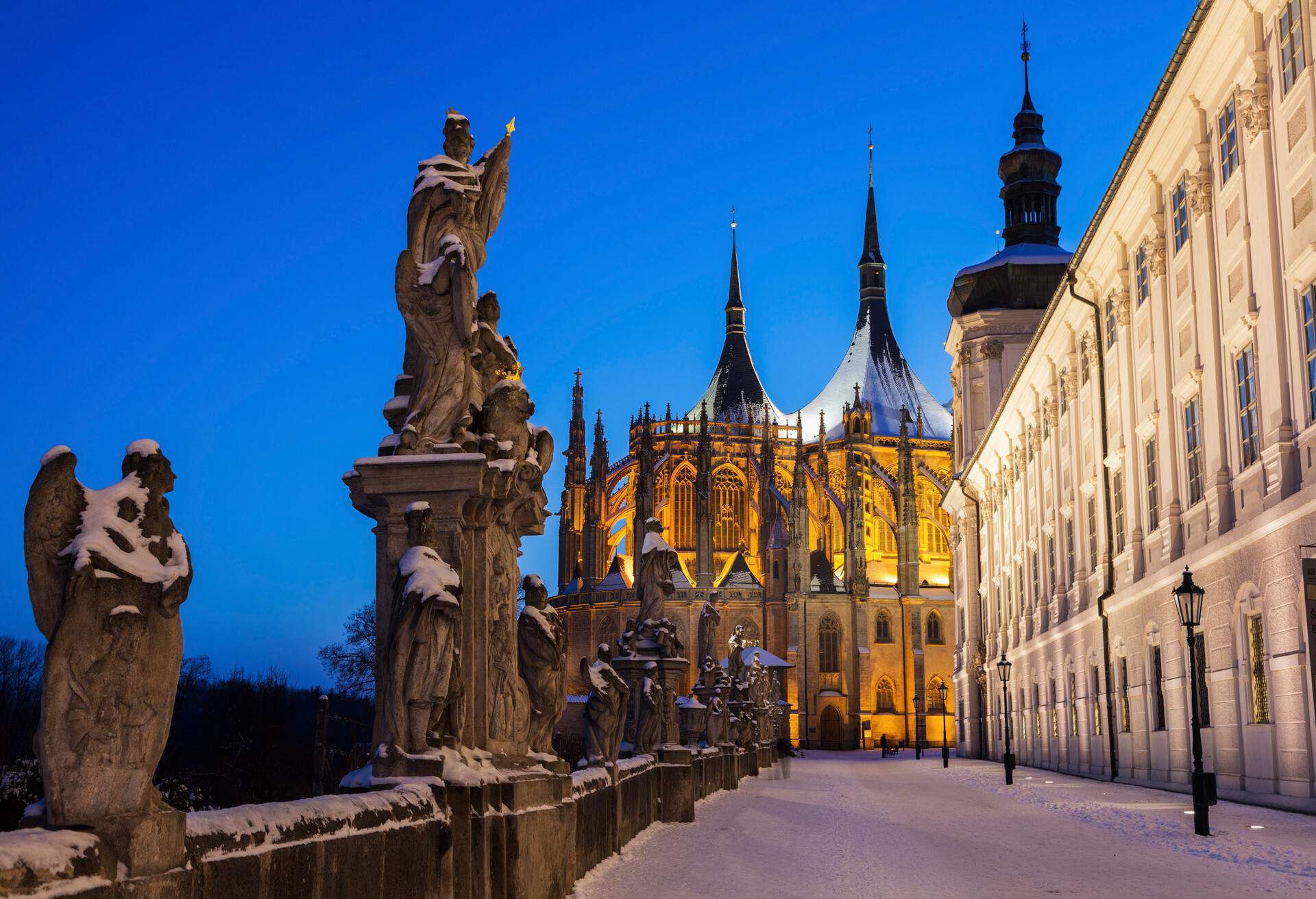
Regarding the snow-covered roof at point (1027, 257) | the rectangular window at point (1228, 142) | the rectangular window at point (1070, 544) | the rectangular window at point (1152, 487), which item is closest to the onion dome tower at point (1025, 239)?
the snow-covered roof at point (1027, 257)

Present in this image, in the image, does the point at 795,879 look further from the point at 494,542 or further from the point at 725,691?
the point at 725,691

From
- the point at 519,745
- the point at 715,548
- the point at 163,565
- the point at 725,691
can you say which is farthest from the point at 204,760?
the point at 715,548

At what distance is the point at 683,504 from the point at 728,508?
118 inches

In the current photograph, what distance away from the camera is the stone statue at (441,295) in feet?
27.3

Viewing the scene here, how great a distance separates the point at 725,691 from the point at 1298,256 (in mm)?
16211

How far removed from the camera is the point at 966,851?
13.2 meters

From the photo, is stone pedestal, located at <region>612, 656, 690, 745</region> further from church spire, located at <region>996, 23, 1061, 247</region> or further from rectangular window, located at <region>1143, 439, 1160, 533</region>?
church spire, located at <region>996, 23, 1061, 247</region>

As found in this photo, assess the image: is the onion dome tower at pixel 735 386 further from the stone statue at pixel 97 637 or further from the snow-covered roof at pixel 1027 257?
the stone statue at pixel 97 637

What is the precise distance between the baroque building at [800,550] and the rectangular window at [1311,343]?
61.9 m

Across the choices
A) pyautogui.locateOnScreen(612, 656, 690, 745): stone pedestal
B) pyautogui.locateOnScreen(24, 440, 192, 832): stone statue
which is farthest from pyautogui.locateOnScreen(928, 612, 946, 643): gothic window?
pyautogui.locateOnScreen(24, 440, 192, 832): stone statue

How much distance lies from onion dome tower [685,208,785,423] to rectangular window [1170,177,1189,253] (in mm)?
69162

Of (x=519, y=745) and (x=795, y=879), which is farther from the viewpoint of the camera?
(x=795, y=879)

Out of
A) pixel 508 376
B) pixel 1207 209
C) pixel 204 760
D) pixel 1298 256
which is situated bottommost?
pixel 204 760

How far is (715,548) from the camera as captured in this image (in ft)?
283
